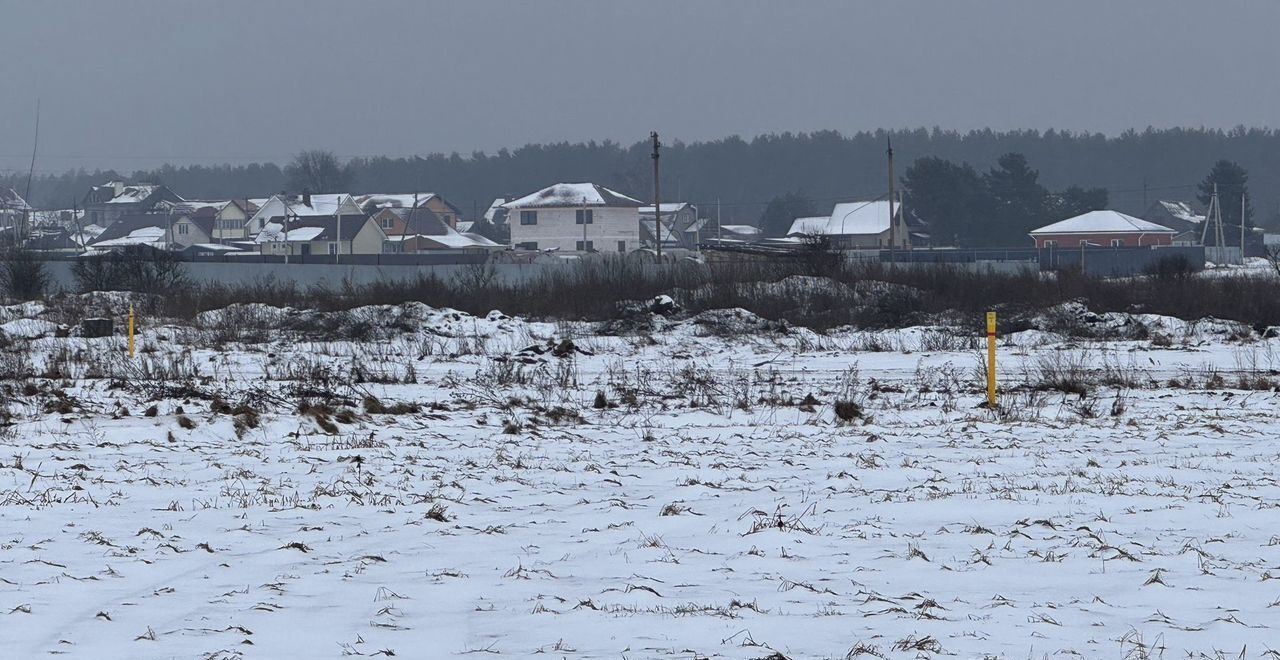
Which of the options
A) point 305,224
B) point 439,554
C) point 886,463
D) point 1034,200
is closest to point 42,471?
point 439,554

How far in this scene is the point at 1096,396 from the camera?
17422 millimetres

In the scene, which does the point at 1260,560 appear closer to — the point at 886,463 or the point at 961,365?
the point at 886,463

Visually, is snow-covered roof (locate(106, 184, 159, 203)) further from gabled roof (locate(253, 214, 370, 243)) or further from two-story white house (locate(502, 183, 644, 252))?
two-story white house (locate(502, 183, 644, 252))

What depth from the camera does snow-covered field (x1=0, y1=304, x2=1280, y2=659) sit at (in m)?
5.71

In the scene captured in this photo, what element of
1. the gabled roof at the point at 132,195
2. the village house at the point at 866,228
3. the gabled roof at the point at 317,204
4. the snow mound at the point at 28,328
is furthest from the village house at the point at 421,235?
the snow mound at the point at 28,328

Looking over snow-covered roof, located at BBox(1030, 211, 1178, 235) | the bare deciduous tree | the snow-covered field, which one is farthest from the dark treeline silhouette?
the snow-covered field

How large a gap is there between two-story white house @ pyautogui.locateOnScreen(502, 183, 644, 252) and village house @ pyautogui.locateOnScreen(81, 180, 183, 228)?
59.9 meters

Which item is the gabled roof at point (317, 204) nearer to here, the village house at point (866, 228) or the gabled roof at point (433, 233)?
the gabled roof at point (433, 233)

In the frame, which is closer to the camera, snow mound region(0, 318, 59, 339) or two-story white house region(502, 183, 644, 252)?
snow mound region(0, 318, 59, 339)

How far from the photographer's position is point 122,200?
160375 mm

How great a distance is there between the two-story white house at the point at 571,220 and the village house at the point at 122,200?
59.9 m

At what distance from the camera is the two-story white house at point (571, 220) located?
109500 mm

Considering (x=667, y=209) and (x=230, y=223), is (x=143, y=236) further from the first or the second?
(x=667, y=209)

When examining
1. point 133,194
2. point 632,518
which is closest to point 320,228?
point 133,194
